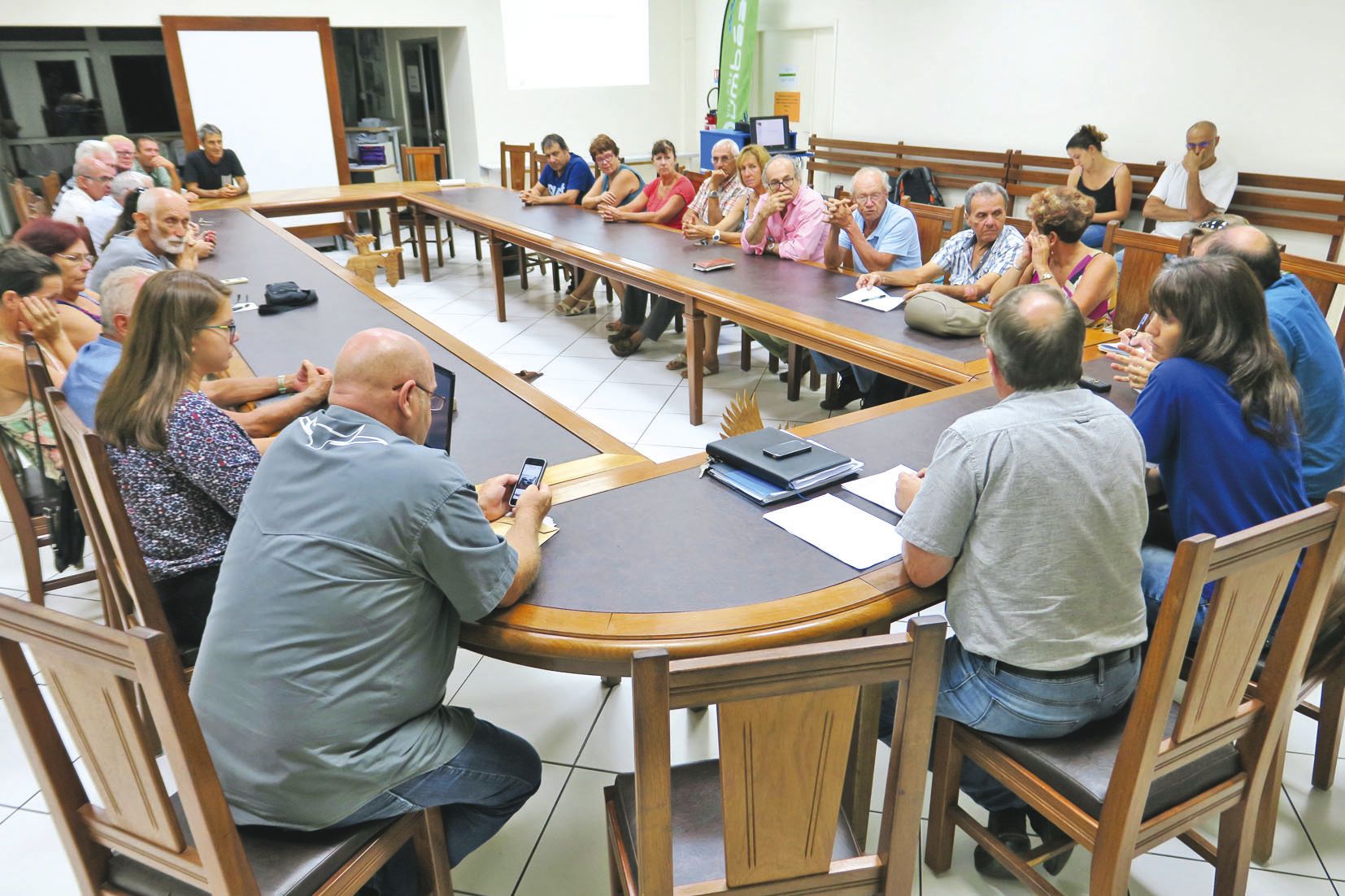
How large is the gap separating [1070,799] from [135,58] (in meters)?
9.17

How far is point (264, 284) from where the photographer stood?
394 cm

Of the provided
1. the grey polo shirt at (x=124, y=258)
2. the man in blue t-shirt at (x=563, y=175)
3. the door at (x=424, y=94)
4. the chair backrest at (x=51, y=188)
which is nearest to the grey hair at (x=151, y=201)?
the grey polo shirt at (x=124, y=258)

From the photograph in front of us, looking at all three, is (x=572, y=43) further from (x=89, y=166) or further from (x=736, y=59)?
(x=89, y=166)

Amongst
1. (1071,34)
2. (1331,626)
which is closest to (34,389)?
(1331,626)

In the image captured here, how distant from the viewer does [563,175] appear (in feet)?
21.0

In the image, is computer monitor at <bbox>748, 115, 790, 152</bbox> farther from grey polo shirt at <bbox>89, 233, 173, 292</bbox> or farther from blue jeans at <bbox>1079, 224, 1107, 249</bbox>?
grey polo shirt at <bbox>89, 233, 173, 292</bbox>

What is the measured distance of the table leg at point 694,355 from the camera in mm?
3840

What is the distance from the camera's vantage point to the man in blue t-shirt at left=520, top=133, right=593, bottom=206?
617 centimetres

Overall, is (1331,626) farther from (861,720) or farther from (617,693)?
(617,693)

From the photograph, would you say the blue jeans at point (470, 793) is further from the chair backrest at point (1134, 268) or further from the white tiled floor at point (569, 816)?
the chair backrest at point (1134, 268)

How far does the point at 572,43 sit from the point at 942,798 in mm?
9131

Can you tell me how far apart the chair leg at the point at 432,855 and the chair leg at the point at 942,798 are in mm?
919

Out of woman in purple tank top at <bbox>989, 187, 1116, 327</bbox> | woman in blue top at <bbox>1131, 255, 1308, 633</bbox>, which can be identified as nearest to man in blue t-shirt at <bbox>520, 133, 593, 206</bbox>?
woman in purple tank top at <bbox>989, 187, 1116, 327</bbox>

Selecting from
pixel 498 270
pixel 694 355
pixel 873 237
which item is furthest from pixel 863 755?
pixel 498 270
